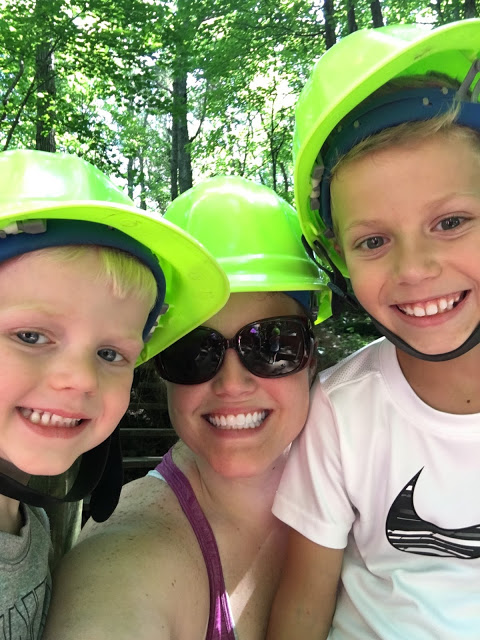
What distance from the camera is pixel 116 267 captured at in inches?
60.9

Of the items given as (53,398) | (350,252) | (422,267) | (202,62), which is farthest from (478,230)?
(202,62)

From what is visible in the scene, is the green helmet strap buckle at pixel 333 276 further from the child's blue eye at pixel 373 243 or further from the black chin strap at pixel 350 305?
the child's blue eye at pixel 373 243

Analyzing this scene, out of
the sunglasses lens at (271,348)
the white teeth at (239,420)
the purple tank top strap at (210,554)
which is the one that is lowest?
the purple tank top strap at (210,554)

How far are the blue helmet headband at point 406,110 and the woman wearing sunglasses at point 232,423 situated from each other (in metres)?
0.48

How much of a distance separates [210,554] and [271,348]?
0.76 m

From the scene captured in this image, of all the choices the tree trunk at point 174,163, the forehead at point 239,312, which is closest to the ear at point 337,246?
the forehead at point 239,312

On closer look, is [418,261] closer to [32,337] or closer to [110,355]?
[110,355]

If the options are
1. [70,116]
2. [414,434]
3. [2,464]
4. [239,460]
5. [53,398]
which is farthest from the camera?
[70,116]

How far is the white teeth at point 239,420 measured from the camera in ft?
6.51

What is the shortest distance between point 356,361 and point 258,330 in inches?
16.0

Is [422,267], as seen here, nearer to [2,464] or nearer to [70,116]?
[2,464]

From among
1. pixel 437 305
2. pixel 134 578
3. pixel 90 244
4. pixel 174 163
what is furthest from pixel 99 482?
pixel 174 163

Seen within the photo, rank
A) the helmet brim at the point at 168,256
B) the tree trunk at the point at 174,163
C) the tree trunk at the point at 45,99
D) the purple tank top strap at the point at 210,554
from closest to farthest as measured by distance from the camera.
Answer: the helmet brim at the point at 168,256, the purple tank top strap at the point at 210,554, the tree trunk at the point at 45,99, the tree trunk at the point at 174,163

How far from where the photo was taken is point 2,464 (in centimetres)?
162
